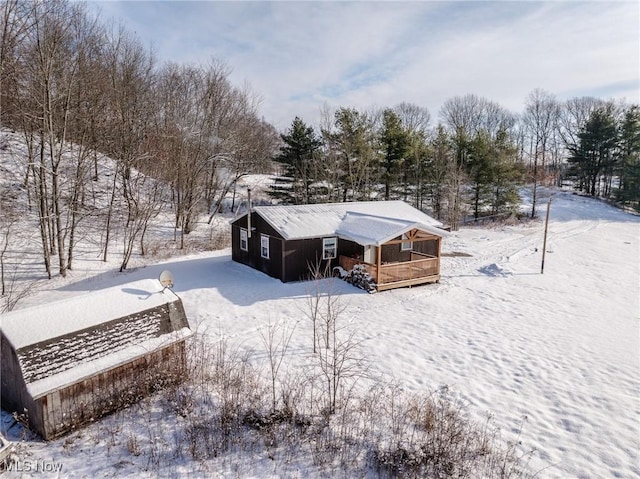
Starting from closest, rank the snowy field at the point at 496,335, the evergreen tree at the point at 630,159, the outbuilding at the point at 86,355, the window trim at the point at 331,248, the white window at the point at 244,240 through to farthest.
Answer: the outbuilding at the point at 86,355
the snowy field at the point at 496,335
the window trim at the point at 331,248
the white window at the point at 244,240
the evergreen tree at the point at 630,159

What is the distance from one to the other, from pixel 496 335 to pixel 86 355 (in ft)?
36.2

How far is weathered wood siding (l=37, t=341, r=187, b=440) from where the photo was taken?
233 inches

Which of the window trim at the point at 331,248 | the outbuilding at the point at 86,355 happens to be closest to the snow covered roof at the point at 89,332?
the outbuilding at the point at 86,355

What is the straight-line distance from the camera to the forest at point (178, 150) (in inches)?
625

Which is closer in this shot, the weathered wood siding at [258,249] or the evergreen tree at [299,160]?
the weathered wood siding at [258,249]

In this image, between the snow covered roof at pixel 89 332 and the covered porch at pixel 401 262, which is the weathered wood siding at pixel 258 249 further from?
the snow covered roof at pixel 89 332

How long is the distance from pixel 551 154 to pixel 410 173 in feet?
105

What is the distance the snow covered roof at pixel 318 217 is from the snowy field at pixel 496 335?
7.85ft

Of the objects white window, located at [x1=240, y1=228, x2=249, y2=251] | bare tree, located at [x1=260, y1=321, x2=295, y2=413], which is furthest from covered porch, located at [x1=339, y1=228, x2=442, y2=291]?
bare tree, located at [x1=260, y1=321, x2=295, y2=413]

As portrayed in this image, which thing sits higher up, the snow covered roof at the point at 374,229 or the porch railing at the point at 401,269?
the snow covered roof at the point at 374,229

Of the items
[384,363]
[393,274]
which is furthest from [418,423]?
[393,274]

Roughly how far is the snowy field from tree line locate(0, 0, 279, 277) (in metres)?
4.13

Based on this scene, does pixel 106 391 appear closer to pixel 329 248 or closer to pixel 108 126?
pixel 329 248

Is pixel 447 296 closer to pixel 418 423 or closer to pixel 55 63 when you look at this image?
pixel 418 423
